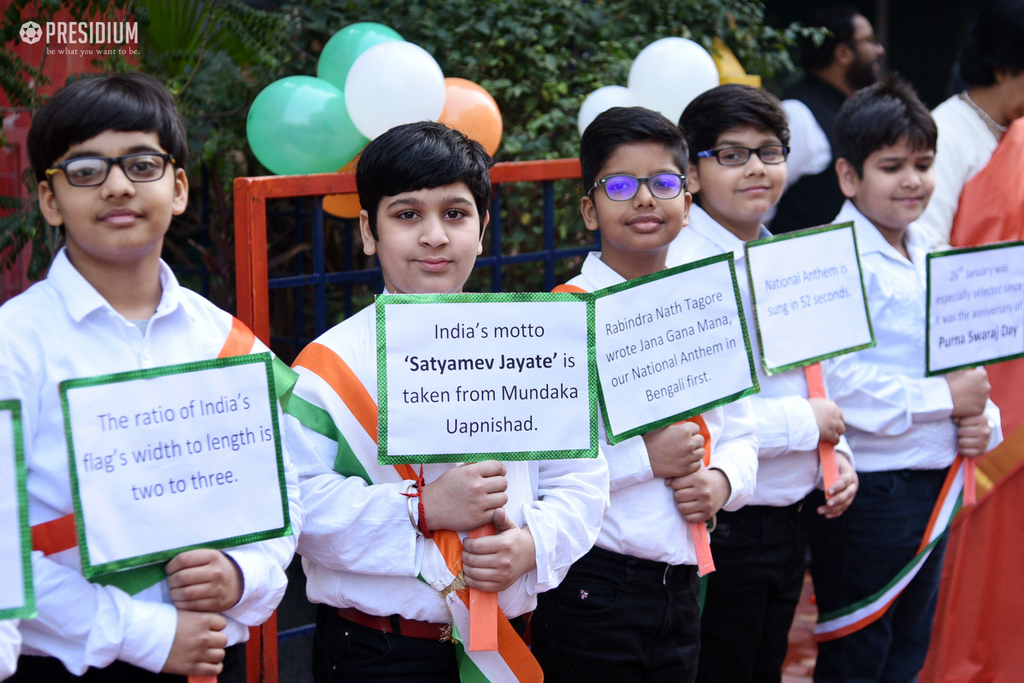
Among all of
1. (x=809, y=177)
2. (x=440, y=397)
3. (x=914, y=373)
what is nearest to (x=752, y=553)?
(x=914, y=373)

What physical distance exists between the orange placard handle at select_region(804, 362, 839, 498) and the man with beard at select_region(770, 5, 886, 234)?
182 cm

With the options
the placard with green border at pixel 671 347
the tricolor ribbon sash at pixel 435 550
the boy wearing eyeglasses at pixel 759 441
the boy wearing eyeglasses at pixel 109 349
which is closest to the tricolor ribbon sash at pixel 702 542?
the placard with green border at pixel 671 347

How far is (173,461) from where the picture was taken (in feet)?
5.37

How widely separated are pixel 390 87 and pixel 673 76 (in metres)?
1.00

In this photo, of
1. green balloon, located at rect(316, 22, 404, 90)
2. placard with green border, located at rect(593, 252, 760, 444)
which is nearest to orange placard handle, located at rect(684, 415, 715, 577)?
placard with green border, located at rect(593, 252, 760, 444)

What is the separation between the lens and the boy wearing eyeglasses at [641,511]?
2.23 metres

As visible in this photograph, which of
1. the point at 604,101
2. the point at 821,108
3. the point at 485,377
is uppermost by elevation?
the point at 821,108

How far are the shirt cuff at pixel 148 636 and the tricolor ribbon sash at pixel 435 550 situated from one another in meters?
0.42

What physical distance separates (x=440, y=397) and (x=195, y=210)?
2960 mm

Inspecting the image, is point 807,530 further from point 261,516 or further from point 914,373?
point 261,516

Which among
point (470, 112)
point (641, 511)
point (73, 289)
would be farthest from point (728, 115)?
point (73, 289)

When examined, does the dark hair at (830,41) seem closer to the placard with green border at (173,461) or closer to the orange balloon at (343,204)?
the orange balloon at (343,204)

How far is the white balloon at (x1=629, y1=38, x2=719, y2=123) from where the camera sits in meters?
3.20

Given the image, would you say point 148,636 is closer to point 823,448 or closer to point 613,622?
point 613,622
